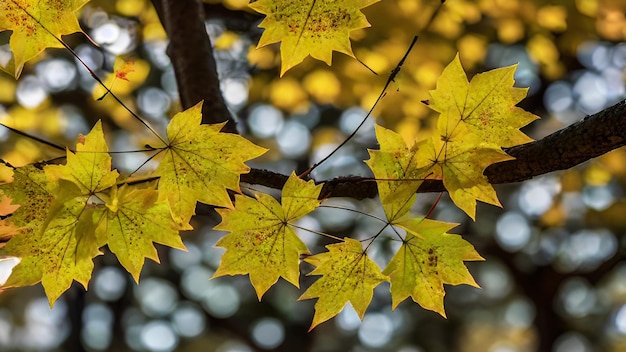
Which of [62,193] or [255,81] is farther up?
[62,193]

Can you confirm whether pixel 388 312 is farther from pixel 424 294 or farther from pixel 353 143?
pixel 424 294

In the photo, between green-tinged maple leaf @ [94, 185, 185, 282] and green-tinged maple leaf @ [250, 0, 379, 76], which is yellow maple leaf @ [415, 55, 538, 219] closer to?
green-tinged maple leaf @ [250, 0, 379, 76]

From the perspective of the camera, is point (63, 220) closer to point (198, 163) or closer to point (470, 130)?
point (198, 163)

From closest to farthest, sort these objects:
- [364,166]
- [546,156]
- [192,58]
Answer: [546,156] < [192,58] < [364,166]

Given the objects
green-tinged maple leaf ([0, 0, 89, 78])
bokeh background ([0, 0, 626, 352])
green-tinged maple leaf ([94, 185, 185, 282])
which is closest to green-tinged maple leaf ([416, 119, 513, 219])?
green-tinged maple leaf ([94, 185, 185, 282])

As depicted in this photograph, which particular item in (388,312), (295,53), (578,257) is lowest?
(388,312)

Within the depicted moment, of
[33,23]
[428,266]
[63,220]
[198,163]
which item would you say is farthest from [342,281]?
[33,23]

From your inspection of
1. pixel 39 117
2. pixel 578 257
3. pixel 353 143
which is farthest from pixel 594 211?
pixel 39 117
